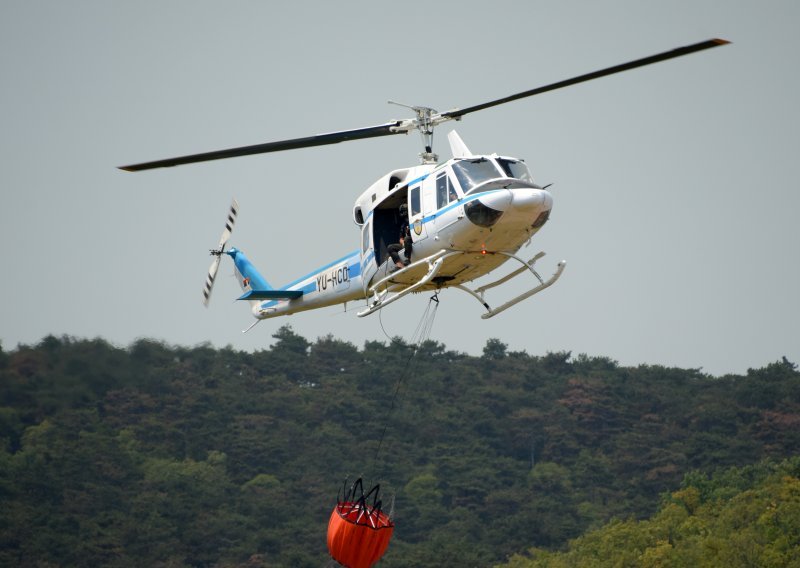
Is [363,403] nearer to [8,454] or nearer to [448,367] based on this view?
[448,367]

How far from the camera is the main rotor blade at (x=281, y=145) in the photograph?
20.8 meters

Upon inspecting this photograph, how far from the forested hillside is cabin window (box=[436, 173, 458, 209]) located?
3254 cm

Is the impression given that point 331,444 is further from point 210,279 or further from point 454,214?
point 454,214

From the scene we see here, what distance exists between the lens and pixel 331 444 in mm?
80188

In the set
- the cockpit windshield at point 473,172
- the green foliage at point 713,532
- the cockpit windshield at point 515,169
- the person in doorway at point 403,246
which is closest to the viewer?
the cockpit windshield at point 473,172

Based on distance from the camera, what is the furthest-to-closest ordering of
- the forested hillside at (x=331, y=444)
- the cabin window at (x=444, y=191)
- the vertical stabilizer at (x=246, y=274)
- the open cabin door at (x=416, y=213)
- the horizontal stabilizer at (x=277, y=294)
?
the forested hillside at (x=331, y=444) < the vertical stabilizer at (x=246, y=274) < the horizontal stabilizer at (x=277, y=294) < the open cabin door at (x=416, y=213) < the cabin window at (x=444, y=191)

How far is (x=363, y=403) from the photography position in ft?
277

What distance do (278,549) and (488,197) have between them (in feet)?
162

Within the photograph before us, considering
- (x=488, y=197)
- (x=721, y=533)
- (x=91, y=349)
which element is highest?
(x=91, y=349)

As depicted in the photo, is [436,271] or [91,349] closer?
[436,271]

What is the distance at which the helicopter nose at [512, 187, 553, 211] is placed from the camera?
65.0ft

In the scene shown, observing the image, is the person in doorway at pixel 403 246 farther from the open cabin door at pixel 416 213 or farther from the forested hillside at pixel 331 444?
the forested hillside at pixel 331 444

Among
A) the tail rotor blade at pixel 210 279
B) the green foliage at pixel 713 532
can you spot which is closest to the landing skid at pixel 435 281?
the tail rotor blade at pixel 210 279

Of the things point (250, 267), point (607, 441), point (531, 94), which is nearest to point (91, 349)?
point (250, 267)
